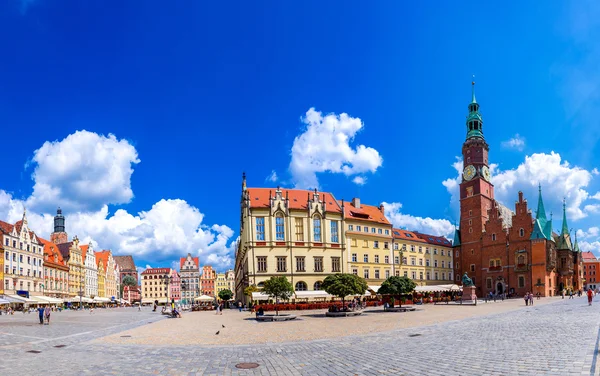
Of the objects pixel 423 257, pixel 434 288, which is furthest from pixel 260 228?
pixel 423 257

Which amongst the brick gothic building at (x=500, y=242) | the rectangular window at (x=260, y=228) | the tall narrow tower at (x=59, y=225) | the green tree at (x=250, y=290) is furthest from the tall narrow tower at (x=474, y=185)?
the tall narrow tower at (x=59, y=225)

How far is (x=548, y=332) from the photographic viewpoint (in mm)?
20172

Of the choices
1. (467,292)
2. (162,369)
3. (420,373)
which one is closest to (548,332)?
(420,373)

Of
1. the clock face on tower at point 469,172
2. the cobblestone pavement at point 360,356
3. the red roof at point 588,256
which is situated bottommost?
the red roof at point 588,256

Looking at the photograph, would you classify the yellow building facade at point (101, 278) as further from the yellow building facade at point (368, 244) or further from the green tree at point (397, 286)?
the green tree at point (397, 286)

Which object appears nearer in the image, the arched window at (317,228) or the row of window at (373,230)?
the arched window at (317,228)

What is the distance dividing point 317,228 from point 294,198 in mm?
5963

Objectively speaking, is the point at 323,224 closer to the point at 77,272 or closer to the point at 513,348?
the point at 513,348

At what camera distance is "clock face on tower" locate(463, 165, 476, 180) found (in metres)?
94.4

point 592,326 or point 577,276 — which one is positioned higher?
point 592,326

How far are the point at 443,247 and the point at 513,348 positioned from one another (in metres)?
82.7

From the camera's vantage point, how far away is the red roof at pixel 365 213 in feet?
246

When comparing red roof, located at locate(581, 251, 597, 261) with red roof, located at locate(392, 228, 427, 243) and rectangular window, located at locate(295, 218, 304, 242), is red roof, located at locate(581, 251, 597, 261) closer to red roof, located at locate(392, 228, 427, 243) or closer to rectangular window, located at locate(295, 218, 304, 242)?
red roof, located at locate(392, 228, 427, 243)

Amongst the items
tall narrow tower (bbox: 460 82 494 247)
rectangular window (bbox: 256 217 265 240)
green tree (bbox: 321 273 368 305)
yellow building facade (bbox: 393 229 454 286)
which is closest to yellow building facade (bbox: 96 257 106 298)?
rectangular window (bbox: 256 217 265 240)
